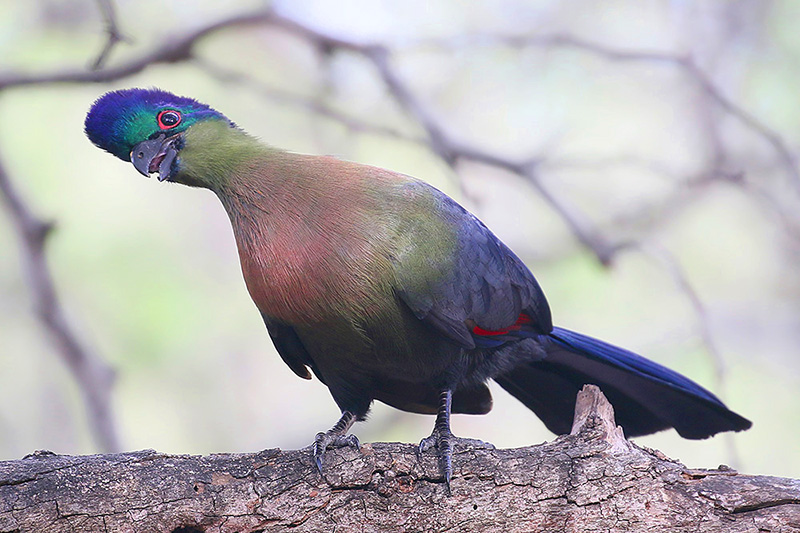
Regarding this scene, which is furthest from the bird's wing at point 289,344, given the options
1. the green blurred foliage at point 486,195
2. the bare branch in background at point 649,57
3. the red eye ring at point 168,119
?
the bare branch in background at point 649,57

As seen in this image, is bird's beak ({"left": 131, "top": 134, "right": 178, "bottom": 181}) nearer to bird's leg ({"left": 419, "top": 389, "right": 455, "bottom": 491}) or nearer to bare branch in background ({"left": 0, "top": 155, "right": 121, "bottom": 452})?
bird's leg ({"left": 419, "top": 389, "right": 455, "bottom": 491})

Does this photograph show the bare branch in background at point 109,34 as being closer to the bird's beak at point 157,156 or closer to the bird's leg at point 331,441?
the bird's beak at point 157,156

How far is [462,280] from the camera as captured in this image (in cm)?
315

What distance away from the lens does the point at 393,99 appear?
5.59 m

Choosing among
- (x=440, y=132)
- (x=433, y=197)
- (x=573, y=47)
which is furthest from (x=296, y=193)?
(x=573, y=47)

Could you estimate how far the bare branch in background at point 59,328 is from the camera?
16.0 feet

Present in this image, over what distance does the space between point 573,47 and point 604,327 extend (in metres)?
2.10

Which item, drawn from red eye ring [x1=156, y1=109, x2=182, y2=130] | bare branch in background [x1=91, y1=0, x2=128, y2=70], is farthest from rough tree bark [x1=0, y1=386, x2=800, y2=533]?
bare branch in background [x1=91, y1=0, x2=128, y2=70]

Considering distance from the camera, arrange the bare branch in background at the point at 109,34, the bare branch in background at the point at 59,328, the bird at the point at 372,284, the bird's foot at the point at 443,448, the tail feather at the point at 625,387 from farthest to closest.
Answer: the bare branch in background at the point at 59,328 < the bare branch in background at the point at 109,34 < the tail feather at the point at 625,387 < the bird at the point at 372,284 < the bird's foot at the point at 443,448

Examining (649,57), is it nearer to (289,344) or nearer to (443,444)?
(289,344)

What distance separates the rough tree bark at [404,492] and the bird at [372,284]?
11 cm

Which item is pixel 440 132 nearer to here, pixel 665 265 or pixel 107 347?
pixel 665 265

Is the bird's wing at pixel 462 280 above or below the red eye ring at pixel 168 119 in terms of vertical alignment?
below

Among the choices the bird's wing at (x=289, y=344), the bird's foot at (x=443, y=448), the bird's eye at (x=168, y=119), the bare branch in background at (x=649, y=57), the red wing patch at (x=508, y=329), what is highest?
the bare branch in background at (x=649, y=57)
